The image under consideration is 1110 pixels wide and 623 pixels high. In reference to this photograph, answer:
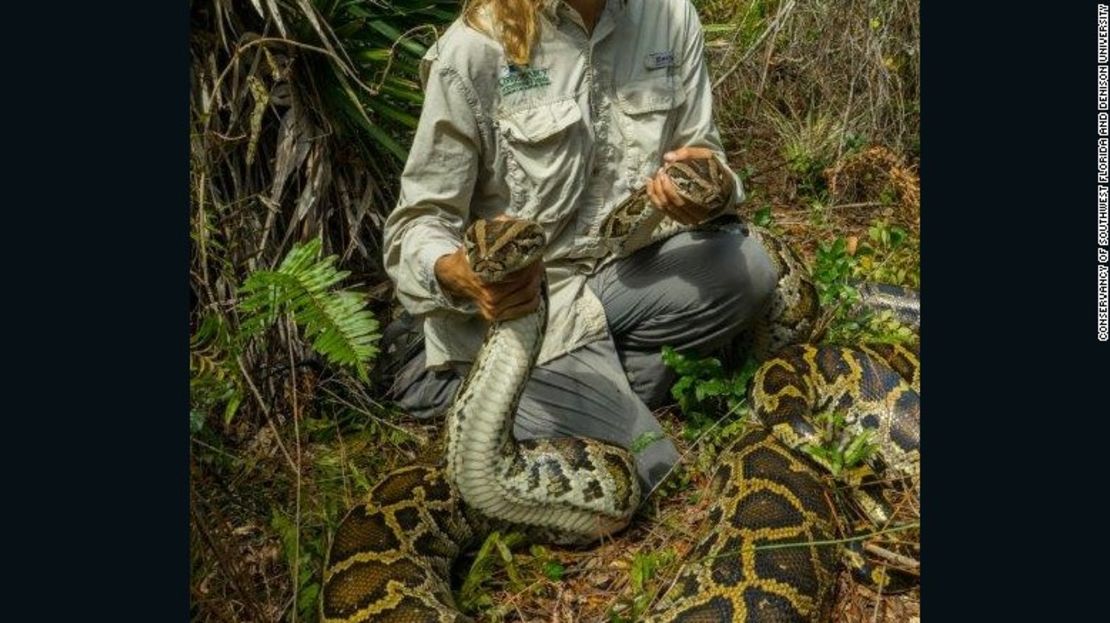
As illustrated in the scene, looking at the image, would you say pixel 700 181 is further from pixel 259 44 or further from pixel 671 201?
pixel 259 44

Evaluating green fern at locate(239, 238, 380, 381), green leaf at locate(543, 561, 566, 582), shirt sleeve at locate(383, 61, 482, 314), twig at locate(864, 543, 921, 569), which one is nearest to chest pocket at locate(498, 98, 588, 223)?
shirt sleeve at locate(383, 61, 482, 314)

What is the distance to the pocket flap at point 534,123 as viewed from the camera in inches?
167

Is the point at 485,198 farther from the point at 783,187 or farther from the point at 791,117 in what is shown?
the point at 791,117

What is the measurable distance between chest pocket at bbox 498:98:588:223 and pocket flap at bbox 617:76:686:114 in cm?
29

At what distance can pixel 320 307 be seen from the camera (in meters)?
3.54

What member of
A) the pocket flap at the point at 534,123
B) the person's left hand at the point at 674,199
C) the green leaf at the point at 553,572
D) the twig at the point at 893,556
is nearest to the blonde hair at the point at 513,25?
the pocket flap at the point at 534,123

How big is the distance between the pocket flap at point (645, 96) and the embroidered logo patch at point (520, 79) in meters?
0.44

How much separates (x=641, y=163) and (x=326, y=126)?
167cm

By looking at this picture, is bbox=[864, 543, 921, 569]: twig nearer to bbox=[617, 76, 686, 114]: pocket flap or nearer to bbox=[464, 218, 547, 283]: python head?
bbox=[464, 218, 547, 283]: python head

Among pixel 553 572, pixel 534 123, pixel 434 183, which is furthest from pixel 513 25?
pixel 553 572

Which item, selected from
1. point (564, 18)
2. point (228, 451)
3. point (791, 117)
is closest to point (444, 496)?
point (228, 451)

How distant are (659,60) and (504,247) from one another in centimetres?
170

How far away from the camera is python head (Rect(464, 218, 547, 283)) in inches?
131

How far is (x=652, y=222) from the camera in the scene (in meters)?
4.55
